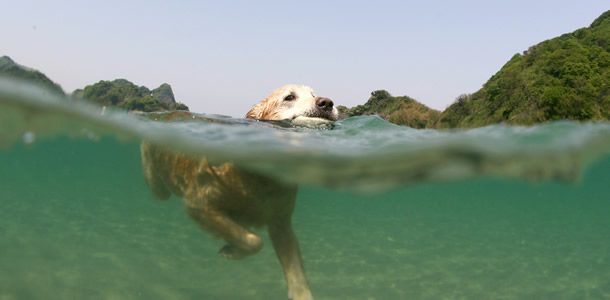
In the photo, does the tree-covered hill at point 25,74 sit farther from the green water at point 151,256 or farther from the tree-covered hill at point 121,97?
the green water at point 151,256

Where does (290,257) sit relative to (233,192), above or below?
below

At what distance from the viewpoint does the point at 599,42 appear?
153 ft

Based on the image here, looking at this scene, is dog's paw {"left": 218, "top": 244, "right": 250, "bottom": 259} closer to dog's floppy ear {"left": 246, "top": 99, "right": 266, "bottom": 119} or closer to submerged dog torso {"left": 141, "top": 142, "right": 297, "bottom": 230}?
submerged dog torso {"left": 141, "top": 142, "right": 297, "bottom": 230}

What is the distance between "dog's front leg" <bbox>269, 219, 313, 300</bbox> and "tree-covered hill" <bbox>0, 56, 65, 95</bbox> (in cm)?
306

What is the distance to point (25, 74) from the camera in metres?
4.22

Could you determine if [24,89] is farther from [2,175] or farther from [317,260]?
[317,260]

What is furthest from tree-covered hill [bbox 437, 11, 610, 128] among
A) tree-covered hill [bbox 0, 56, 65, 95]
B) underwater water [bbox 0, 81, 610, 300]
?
tree-covered hill [bbox 0, 56, 65, 95]

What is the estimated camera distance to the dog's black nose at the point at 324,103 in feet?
19.6

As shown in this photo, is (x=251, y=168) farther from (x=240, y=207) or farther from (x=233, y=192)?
(x=240, y=207)

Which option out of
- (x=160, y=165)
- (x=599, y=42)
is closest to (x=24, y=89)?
(x=160, y=165)

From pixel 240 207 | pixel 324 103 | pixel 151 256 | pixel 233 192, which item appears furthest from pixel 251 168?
pixel 151 256

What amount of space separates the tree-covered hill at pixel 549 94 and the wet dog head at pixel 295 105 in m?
23.0

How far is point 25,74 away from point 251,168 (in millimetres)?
2831

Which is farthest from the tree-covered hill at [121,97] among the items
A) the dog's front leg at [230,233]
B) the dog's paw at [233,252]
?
the dog's paw at [233,252]
